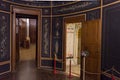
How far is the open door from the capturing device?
15.4ft

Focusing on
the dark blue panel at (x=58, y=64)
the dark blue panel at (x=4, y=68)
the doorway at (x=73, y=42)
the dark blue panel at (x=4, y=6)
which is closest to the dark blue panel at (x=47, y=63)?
the dark blue panel at (x=58, y=64)

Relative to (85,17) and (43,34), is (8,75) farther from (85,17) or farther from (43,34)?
(85,17)

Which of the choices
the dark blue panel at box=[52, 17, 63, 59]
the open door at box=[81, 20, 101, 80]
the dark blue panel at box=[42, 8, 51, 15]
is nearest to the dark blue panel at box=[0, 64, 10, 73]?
the dark blue panel at box=[52, 17, 63, 59]

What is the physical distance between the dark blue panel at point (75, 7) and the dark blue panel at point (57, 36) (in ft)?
1.13

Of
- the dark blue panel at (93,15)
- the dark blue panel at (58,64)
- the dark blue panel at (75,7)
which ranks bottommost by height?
the dark blue panel at (58,64)

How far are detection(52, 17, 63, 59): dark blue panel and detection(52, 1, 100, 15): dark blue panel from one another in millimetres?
344

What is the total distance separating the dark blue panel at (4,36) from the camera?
5.61 m

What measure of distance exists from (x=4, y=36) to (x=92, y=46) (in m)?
3.28

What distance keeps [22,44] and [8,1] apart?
7.70 meters

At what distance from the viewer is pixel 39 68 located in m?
7.03

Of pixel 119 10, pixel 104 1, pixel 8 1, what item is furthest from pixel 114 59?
pixel 8 1

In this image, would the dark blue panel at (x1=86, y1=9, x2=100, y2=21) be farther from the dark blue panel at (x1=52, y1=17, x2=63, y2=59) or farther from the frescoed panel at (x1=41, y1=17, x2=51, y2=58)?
the frescoed panel at (x1=41, y1=17, x2=51, y2=58)

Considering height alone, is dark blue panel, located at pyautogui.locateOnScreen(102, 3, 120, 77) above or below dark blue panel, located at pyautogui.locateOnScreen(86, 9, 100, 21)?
below

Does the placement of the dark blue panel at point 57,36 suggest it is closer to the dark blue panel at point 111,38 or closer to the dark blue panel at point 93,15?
the dark blue panel at point 93,15
